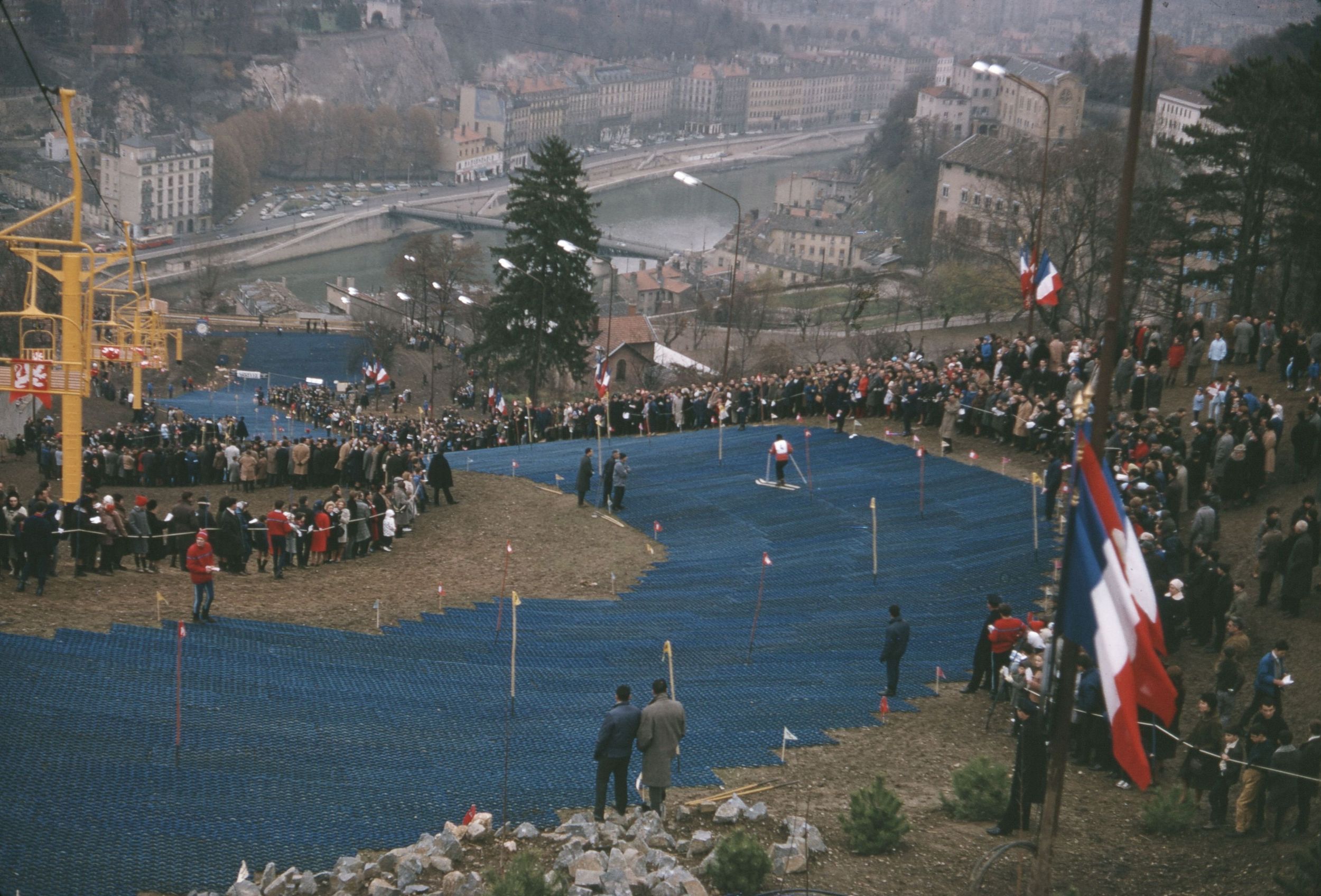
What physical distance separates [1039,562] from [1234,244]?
20.8 metres

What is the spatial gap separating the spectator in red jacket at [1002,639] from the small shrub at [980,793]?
3.26 meters

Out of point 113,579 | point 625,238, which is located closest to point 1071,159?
point 113,579

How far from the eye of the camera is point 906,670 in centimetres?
1686

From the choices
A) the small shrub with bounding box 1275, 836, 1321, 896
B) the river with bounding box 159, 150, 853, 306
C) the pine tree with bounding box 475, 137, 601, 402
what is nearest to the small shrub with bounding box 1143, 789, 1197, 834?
the small shrub with bounding box 1275, 836, 1321, 896

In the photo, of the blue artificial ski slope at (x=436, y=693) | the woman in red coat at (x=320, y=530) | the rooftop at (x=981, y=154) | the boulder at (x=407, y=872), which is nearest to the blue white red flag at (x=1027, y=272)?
the blue artificial ski slope at (x=436, y=693)

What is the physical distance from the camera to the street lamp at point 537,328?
44656 millimetres

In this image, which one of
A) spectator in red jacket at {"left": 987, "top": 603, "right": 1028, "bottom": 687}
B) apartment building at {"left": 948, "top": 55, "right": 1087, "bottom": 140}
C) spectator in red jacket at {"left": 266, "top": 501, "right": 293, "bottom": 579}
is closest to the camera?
spectator in red jacket at {"left": 987, "top": 603, "right": 1028, "bottom": 687}

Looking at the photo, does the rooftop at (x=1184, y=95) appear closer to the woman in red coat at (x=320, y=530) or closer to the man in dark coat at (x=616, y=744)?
the woman in red coat at (x=320, y=530)

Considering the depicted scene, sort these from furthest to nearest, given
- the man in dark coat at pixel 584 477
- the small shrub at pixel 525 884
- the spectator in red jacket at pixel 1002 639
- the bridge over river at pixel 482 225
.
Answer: the bridge over river at pixel 482 225, the man in dark coat at pixel 584 477, the spectator in red jacket at pixel 1002 639, the small shrub at pixel 525 884

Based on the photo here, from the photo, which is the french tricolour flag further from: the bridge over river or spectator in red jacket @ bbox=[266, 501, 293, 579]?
the bridge over river

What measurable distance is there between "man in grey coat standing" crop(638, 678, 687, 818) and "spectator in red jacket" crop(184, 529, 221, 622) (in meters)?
7.12

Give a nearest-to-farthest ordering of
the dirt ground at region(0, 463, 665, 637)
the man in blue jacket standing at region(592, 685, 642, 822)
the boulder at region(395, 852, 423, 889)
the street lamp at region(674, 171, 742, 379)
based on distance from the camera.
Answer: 1. the boulder at region(395, 852, 423, 889)
2. the man in blue jacket standing at region(592, 685, 642, 822)
3. the dirt ground at region(0, 463, 665, 637)
4. the street lamp at region(674, 171, 742, 379)

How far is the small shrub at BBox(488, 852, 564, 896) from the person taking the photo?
967 cm

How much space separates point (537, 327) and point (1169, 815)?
37.1m
